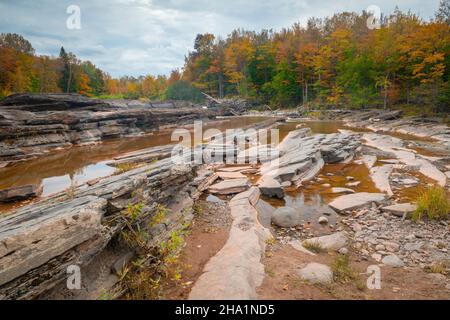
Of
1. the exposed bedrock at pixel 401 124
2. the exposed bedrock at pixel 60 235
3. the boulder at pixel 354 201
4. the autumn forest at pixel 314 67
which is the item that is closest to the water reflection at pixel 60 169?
the exposed bedrock at pixel 60 235

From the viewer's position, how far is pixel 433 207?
20.8 feet

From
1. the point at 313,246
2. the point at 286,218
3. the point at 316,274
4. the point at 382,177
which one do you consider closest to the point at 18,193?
the point at 286,218

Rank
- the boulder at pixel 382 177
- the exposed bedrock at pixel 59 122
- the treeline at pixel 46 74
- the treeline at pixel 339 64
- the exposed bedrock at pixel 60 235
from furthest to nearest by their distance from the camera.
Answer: the treeline at pixel 46 74 → the treeline at pixel 339 64 → the exposed bedrock at pixel 59 122 → the boulder at pixel 382 177 → the exposed bedrock at pixel 60 235

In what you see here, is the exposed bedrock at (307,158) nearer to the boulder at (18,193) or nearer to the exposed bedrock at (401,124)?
the exposed bedrock at (401,124)

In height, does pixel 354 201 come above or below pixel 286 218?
above

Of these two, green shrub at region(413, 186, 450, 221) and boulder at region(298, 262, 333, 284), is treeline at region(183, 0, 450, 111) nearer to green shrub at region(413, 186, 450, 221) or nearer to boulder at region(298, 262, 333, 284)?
green shrub at region(413, 186, 450, 221)

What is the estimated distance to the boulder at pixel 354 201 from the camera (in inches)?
294

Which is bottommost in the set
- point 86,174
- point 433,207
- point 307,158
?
point 86,174

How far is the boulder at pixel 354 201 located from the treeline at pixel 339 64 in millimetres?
25788

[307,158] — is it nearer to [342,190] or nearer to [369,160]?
[342,190]

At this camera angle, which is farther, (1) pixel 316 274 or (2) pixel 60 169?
(2) pixel 60 169

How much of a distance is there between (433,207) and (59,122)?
24.9 m

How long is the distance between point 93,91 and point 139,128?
4220 cm

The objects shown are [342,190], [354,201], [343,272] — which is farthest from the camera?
[342,190]
